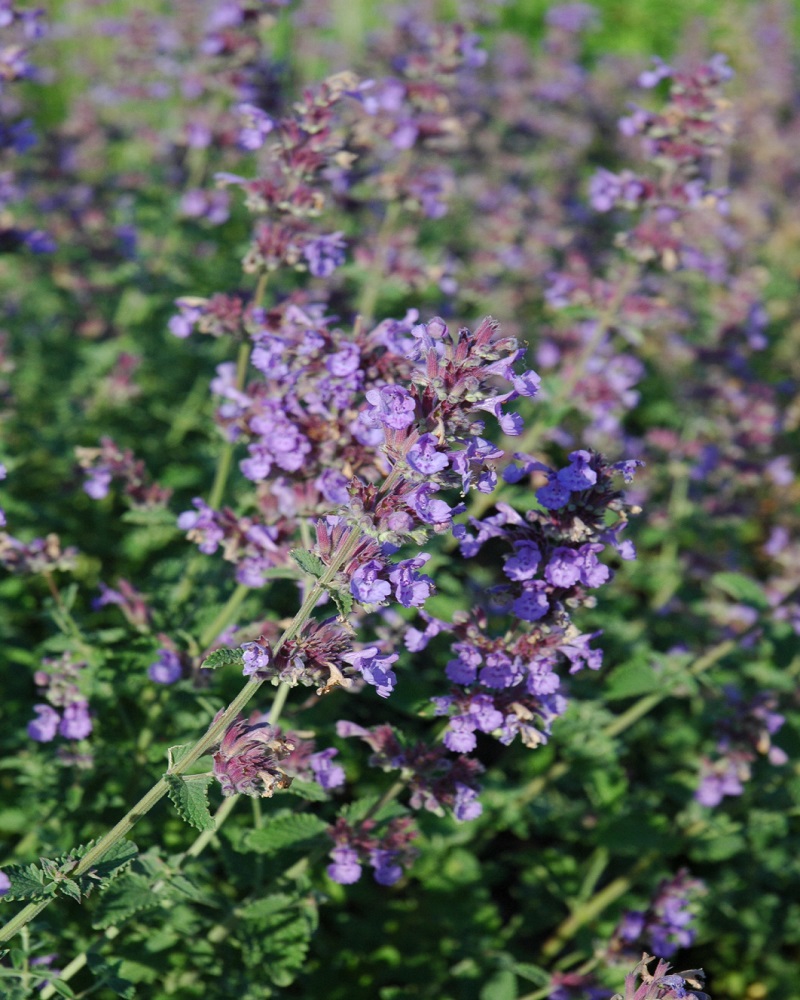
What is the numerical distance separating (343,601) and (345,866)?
1123mm

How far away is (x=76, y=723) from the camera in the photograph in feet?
11.2

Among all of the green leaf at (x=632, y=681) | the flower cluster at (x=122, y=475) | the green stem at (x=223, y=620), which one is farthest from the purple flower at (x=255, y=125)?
the green leaf at (x=632, y=681)

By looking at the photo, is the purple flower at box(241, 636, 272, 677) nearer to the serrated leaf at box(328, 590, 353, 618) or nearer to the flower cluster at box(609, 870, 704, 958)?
the serrated leaf at box(328, 590, 353, 618)

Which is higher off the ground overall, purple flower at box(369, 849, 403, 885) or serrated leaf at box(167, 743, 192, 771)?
serrated leaf at box(167, 743, 192, 771)

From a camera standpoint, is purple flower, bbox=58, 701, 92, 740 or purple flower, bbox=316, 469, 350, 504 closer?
purple flower, bbox=316, 469, 350, 504

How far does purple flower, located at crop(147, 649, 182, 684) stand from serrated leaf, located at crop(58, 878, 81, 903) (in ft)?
2.81

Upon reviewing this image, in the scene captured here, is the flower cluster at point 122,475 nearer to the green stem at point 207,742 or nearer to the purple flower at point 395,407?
the green stem at point 207,742

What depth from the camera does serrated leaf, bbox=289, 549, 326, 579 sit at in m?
2.41

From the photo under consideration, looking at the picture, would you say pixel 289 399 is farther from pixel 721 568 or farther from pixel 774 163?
pixel 774 163

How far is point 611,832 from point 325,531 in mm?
2376

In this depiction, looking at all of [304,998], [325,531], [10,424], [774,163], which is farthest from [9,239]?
[774,163]

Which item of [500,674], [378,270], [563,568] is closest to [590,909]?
[500,674]

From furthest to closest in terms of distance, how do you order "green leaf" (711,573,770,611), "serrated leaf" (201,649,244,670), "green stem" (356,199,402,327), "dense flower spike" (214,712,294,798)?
"green stem" (356,199,402,327) → "green leaf" (711,573,770,611) → "dense flower spike" (214,712,294,798) → "serrated leaf" (201,649,244,670)

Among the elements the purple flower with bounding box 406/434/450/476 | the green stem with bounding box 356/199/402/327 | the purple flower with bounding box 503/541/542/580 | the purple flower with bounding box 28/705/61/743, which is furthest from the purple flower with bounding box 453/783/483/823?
the green stem with bounding box 356/199/402/327
